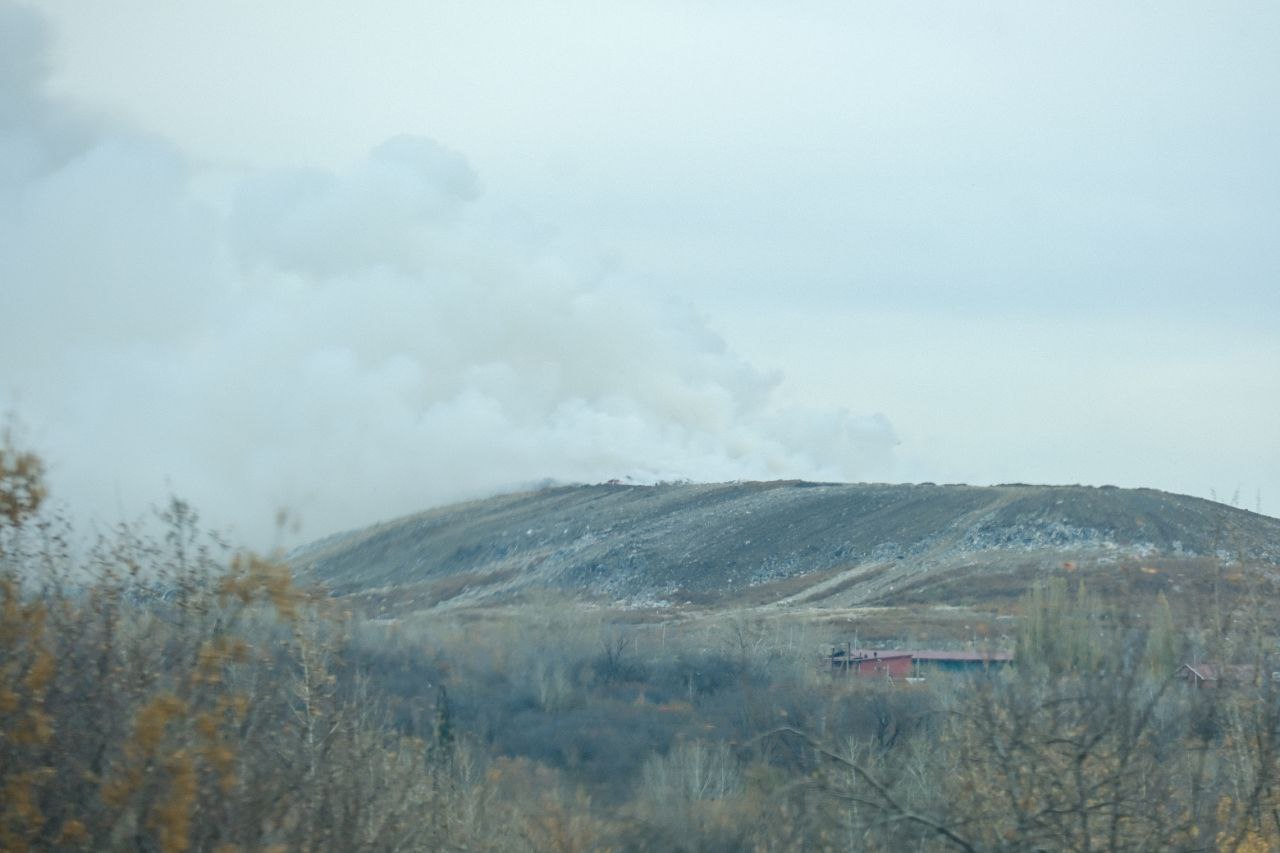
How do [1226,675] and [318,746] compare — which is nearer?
[318,746]

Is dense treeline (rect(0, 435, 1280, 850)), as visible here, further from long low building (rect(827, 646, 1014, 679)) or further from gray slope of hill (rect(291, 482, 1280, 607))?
gray slope of hill (rect(291, 482, 1280, 607))

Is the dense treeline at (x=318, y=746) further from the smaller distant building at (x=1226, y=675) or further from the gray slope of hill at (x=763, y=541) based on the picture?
the gray slope of hill at (x=763, y=541)

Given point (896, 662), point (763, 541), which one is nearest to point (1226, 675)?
point (896, 662)

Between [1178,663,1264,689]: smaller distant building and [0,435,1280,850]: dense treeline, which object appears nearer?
[0,435,1280,850]: dense treeline

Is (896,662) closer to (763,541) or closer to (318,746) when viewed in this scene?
(318,746)

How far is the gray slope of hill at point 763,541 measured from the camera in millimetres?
84188

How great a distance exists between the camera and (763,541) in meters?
94.6

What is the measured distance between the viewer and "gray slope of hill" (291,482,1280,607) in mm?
84188

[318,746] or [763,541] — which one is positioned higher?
[763,541]

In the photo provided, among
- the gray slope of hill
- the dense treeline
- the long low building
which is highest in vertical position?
the gray slope of hill

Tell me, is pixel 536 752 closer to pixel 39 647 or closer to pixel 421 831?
pixel 421 831

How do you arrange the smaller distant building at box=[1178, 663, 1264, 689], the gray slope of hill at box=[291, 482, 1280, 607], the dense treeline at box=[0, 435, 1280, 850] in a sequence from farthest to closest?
the gray slope of hill at box=[291, 482, 1280, 607] → the smaller distant building at box=[1178, 663, 1264, 689] → the dense treeline at box=[0, 435, 1280, 850]

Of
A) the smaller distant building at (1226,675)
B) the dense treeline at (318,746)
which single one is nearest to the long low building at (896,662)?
the dense treeline at (318,746)

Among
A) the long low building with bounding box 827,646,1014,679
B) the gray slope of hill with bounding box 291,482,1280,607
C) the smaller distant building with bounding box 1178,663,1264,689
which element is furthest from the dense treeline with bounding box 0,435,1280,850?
the gray slope of hill with bounding box 291,482,1280,607
